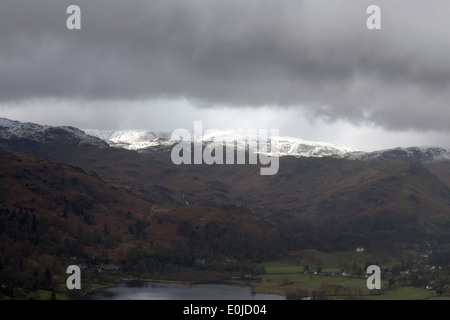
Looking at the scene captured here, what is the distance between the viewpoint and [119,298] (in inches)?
7810
